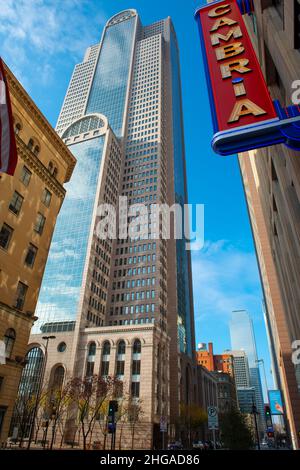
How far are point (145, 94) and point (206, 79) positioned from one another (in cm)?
14733

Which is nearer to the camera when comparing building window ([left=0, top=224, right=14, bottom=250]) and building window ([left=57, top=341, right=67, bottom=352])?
building window ([left=0, top=224, right=14, bottom=250])

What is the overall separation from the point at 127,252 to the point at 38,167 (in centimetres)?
7585

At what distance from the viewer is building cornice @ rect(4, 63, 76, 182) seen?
97.1ft

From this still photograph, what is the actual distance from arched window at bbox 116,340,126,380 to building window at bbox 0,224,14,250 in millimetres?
57362

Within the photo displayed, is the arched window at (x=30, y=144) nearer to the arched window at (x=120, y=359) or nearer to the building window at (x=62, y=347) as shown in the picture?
the arched window at (x=120, y=359)

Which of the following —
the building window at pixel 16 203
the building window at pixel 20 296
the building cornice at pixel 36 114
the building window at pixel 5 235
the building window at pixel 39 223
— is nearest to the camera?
the building window at pixel 5 235

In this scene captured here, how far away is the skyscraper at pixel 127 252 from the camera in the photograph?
7875 centimetres

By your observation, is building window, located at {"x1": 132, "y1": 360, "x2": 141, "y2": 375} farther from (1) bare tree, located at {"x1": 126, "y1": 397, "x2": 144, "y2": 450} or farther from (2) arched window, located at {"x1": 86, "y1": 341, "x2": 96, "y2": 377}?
(2) arched window, located at {"x1": 86, "y1": 341, "x2": 96, "y2": 377}

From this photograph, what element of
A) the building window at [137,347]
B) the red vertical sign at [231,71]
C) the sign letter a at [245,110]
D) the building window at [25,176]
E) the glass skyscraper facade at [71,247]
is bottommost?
the sign letter a at [245,110]

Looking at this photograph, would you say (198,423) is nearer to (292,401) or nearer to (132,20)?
(292,401)

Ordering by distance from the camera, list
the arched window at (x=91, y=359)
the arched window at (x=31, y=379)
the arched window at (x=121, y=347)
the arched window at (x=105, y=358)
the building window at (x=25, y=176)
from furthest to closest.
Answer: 1. the arched window at (x=121, y=347)
2. the arched window at (x=91, y=359)
3. the arched window at (x=105, y=358)
4. the arched window at (x=31, y=379)
5. the building window at (x=25, y=176)

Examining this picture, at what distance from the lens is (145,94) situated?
486ft

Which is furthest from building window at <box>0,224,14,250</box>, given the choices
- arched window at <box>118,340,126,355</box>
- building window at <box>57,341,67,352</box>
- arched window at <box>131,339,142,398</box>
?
building window at <box>57,341,67,352</box>

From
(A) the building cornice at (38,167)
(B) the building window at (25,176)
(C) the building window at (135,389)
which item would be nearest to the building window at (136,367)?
(C) the building window at (135,389)
